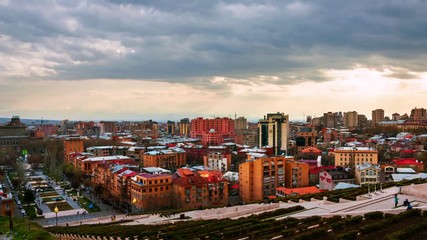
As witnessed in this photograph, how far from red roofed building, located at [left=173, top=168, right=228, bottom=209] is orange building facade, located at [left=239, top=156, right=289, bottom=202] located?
2.35 metres

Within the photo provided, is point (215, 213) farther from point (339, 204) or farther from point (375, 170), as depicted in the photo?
point (375, 170)

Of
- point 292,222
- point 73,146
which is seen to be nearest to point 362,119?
point 73,146

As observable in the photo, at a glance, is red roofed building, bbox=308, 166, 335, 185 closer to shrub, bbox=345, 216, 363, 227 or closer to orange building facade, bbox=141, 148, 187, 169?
orange building facade, bbox=141, 148, 187, 169

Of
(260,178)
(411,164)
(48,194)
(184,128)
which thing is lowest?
(48,194)

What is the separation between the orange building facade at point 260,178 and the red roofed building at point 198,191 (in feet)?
7.71

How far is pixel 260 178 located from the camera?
3272 cm

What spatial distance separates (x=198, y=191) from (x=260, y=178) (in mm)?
5541

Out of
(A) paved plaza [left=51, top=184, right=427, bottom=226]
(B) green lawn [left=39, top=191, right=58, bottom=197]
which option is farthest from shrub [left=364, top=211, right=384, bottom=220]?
(B) green lawn [left=39, top=191, right=58, bottom=197]

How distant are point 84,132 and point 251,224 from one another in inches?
4522

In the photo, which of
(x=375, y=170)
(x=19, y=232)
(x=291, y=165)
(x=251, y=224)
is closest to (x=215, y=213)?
(x=251, y=224)

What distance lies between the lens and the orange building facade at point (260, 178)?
32750 millimetres

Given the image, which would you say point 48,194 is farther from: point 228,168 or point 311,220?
point 311,220

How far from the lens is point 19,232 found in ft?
42.9

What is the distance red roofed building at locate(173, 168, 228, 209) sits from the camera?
30000 millimetres
